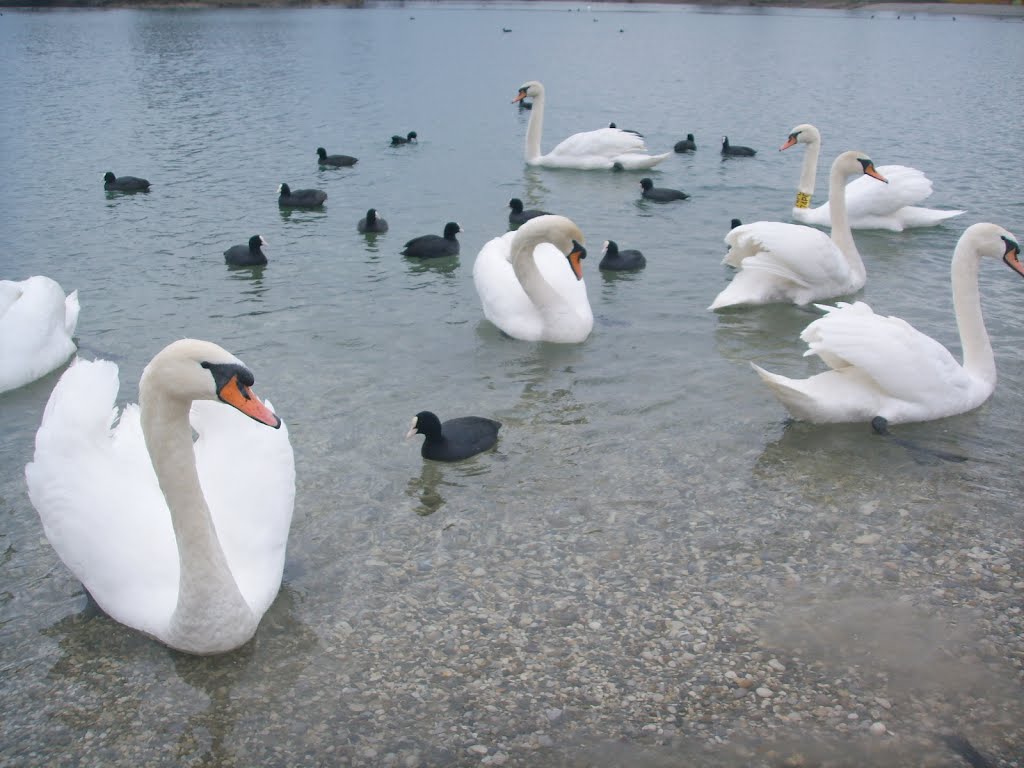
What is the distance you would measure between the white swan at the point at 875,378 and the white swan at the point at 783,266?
2320mm

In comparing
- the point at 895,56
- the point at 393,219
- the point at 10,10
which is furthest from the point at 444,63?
the point at 10,10

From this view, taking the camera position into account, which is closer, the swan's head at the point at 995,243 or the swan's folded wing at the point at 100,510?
the swan's folded wing at the point at 100,510

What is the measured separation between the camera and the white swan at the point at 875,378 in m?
6.29

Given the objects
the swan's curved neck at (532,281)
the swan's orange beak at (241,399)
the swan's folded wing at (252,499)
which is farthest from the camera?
the swan's curved neck at (532,281)

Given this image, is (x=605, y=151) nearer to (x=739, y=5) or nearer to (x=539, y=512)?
(x=539, y=512)

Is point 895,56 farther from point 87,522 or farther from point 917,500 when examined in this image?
point 87,522

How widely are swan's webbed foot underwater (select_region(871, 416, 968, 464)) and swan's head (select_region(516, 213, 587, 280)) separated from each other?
2.67 metres

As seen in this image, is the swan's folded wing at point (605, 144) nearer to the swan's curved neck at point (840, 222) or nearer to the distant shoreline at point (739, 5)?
the swan's curved neck at point (840, 222)

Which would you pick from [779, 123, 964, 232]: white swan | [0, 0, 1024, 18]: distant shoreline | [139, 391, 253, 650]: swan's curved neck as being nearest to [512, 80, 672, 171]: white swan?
[779, 123, 964, 232]: white swan

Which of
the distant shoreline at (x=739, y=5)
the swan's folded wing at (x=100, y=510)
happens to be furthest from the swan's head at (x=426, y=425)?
the distant shoreline at (x=739, y=5)

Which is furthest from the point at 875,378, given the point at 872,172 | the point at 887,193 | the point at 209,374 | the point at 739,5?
the point at 739,5

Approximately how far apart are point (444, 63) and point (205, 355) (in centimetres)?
3490

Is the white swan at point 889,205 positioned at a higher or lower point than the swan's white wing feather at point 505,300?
higher

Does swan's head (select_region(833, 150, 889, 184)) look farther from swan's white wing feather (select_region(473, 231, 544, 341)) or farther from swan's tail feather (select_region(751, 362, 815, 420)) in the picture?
swan's tail feather (select_region(751, 362, 815, 420))
